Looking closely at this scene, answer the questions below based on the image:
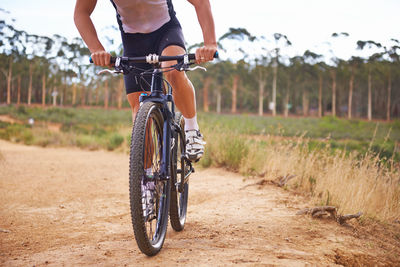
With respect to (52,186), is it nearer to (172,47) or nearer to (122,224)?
(122,224)

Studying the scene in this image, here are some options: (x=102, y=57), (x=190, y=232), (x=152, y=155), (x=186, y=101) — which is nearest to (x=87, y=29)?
(x=102, y=57)

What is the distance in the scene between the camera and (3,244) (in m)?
Result: 2.61

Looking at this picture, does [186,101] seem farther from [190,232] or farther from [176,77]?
[190,232]

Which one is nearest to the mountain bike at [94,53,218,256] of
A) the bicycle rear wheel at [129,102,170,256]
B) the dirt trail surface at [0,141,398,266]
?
the bicycle rear wheel at [129,102,170,256]

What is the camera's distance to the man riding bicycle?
2281 mm

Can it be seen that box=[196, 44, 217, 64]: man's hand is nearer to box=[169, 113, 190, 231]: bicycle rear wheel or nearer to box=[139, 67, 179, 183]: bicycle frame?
box=[139, 67, 179, 183]: bicycle frame

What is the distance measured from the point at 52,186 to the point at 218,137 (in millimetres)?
3376

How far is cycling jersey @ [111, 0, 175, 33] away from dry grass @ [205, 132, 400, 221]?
2312 mm

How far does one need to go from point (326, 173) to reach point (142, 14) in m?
3.53

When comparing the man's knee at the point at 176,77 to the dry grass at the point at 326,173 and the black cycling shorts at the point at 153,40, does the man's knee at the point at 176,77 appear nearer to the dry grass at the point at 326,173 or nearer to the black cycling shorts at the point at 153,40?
the black cycling shorts at the point at 153,40

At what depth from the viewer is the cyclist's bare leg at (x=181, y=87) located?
237cm

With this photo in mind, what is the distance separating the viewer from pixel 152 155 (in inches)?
86.0

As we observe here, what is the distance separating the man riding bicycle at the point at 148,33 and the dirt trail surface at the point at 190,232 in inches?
40.1

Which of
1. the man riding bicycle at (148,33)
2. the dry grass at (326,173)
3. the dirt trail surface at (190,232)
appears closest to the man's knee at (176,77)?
the man riding bicycle at (148,33)
